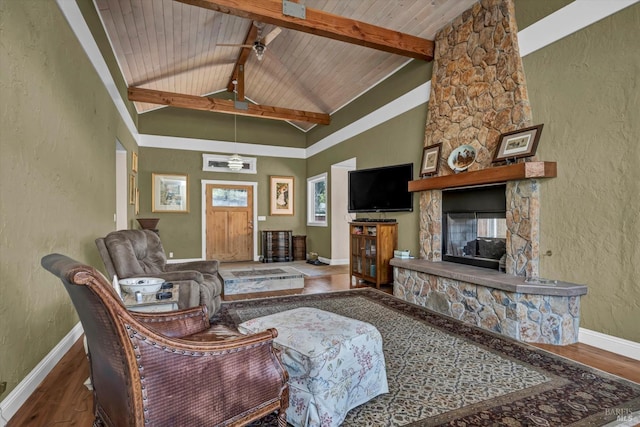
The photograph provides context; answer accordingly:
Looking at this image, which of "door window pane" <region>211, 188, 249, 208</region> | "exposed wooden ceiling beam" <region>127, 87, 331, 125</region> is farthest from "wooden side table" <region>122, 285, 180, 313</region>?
"door window pane" <region>211, 188, 249, 208</region>

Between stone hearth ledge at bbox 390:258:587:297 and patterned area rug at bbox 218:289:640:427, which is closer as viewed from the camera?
patterned area rug at bbox 218:289:640:427

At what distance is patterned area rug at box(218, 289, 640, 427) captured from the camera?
5.85 feet

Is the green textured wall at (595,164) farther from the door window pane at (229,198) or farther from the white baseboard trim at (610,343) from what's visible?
the door window pane at (229,198)

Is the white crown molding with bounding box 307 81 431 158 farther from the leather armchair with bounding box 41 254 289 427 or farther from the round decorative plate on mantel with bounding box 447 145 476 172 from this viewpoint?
the leather armchair with bounding box 41 254 289 427

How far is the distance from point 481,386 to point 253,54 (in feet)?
21.0

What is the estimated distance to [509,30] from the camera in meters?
3.37

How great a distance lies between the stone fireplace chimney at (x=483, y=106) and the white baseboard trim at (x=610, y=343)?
0.63 metres

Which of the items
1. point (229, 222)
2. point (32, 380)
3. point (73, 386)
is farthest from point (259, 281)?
point (229, 222)

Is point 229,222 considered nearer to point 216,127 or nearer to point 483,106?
point 216,127

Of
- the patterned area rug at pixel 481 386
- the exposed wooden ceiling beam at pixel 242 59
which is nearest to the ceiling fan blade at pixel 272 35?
the exposed wooden ceiling beam at pixel 242 59

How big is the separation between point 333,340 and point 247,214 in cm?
693

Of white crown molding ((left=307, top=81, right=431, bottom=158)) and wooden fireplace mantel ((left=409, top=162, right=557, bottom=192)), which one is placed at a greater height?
white crown molding ((left=307, top=81, right=431, bottom=158))

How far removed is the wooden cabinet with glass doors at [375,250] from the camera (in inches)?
194

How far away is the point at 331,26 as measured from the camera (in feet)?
12.5
